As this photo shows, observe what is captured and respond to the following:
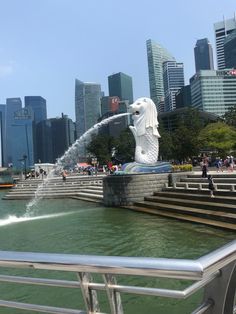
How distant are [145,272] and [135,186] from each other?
72.4 ft

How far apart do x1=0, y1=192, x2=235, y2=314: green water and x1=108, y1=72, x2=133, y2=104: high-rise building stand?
555 feet

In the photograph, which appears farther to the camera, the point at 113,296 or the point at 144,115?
the point at 144,115

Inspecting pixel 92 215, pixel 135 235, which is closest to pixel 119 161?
pixel 92 215

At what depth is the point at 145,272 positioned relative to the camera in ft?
6.35

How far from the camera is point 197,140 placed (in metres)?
58.0

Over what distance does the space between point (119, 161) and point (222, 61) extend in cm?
13073

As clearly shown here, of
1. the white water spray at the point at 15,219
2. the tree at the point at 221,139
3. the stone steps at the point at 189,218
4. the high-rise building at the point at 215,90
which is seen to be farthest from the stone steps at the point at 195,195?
the high-rise building at the point at 215,90

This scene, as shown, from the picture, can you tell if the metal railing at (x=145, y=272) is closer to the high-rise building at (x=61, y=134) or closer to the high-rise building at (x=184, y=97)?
the high-rise building at (x=184, y=97)

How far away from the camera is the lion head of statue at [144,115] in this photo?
84.4 feet

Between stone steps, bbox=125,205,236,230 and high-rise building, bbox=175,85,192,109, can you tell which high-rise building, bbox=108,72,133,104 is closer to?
high-rise building, bbox=175,85,192,109

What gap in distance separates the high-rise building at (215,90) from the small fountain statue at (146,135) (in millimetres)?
94802

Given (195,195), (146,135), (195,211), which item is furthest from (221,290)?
(146,135)

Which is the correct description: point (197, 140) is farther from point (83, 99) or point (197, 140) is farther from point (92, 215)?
point (83, 99)

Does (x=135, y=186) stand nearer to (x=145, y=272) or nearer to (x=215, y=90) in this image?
(x=145, y=272)
